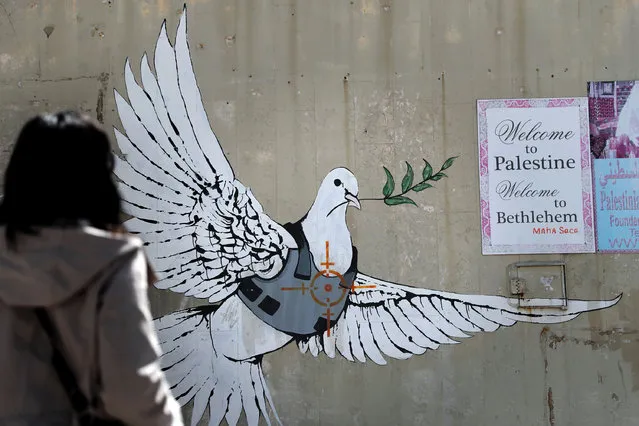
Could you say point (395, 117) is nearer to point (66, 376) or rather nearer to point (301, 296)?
point (301, 296)

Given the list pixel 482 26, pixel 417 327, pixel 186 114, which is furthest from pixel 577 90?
pixel 186 114

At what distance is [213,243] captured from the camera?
4.74 metres

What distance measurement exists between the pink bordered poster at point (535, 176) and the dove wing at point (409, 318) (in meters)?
0.39

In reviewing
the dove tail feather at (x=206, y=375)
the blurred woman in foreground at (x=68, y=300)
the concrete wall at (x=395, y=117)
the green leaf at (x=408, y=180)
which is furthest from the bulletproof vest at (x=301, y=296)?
the blurred woman in foreground at (x=68, y=300)

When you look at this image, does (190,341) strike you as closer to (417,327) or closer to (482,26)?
(417,327)

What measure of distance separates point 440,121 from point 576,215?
110 centimetres

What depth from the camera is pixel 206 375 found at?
4.66 metres

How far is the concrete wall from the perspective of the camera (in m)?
4.54

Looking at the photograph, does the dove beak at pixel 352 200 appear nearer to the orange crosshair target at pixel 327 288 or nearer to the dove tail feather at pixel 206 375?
the orange crosshair target at pixel 327 288

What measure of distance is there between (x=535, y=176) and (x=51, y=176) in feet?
12.3

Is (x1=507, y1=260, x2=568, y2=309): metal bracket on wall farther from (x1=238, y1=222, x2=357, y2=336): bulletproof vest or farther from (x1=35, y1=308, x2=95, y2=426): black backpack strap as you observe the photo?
(x1=35, y1=308, x2=95, y2=426): black backpack strap

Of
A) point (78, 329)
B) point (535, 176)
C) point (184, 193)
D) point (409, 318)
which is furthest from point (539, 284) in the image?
point (78, 329)

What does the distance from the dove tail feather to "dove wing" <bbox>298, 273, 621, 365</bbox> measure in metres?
0.44

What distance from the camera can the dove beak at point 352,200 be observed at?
467 cm
